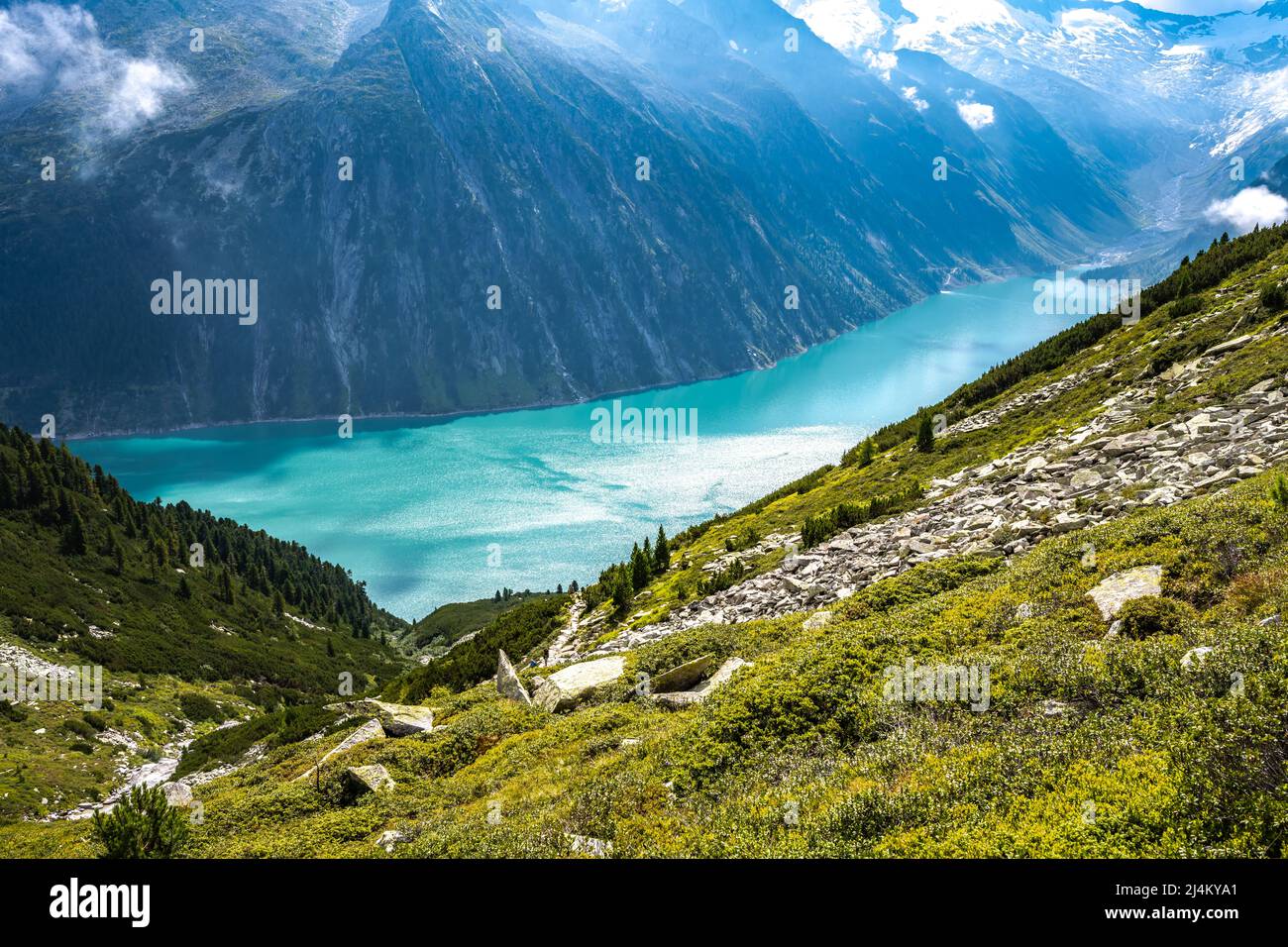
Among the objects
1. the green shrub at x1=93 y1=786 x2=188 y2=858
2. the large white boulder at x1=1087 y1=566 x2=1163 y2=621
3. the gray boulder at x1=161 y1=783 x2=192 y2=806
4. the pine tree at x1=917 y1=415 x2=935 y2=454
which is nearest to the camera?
the green shrub at x1=93 y1=786 x2=188 y2=858

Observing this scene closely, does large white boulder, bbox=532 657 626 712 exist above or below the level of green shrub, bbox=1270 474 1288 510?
below

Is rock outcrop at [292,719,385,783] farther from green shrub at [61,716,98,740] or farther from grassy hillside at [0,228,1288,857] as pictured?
green shrub at [61,716,98,740]

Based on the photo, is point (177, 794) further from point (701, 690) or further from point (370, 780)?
point (701, 690)

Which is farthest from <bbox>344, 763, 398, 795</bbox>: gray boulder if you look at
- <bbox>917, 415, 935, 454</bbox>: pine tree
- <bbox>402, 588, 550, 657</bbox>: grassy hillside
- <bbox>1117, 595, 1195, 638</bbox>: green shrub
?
<bbox>402, 588, 550, 657</bbox>: grassy hillside

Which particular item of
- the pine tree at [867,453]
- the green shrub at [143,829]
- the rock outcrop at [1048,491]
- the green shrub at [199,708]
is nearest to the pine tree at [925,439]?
the pine tree at [867,453]

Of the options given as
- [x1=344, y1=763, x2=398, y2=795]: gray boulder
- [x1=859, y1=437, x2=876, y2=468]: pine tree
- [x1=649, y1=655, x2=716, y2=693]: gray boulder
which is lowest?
[x1=344, y1=763, x2=398, y2=795]: gray boulder

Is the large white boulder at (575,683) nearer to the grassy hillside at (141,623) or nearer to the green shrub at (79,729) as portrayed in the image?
the grassy hillside at (141,623)
